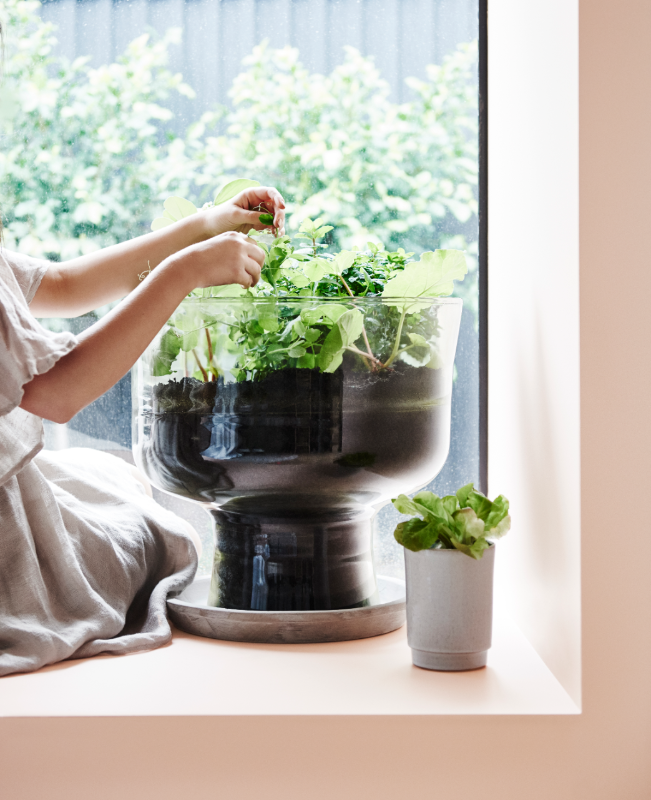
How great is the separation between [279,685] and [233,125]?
831 mm

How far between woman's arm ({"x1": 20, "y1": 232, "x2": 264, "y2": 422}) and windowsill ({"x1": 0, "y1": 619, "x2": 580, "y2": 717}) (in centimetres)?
24

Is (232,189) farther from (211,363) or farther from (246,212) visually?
(211,363)

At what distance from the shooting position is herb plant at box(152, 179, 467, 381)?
764 mm

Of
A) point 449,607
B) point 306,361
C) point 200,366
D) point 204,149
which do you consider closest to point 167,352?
point 200,366

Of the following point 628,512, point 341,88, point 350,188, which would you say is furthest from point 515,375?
point 341,88

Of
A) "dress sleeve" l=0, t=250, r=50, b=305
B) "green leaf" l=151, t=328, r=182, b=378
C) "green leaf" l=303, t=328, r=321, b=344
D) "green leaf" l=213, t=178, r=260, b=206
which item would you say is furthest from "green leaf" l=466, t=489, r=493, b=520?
"dress sleeve" l=0, t=250, r=50, b=305

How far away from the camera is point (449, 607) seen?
70 centimetres

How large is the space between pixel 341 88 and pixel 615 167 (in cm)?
63

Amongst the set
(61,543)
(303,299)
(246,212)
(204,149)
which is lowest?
(61,543)

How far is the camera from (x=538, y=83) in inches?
31.3
